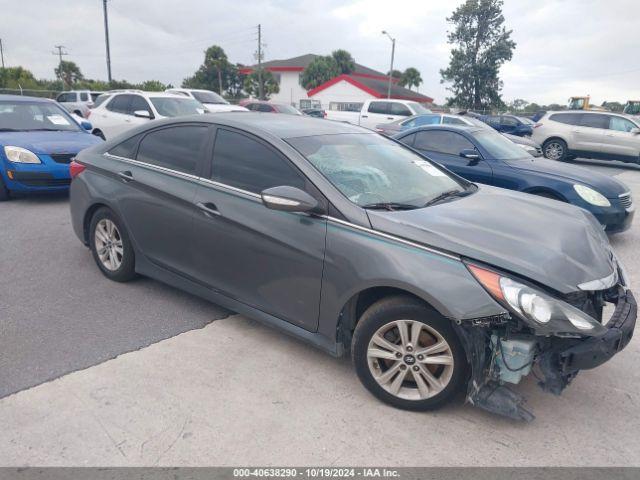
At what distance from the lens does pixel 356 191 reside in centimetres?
323

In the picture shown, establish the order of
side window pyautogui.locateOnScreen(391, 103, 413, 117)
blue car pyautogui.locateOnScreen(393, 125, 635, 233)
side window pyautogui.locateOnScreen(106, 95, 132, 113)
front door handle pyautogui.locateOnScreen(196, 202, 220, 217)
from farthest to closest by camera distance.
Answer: side window pyautogui.locateOnScreen(391, 103, 413, 117), side window pyautogui.locateOnScreen(106, 95, 132, 113), blue car pyautogui.locateOnScreen(393, 125, 635, 233), front door handle pyautogui.locateOnScreen(196, 202, 220, 217)

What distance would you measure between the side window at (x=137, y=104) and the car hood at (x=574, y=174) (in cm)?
819

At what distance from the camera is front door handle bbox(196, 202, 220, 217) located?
3558 millimetres

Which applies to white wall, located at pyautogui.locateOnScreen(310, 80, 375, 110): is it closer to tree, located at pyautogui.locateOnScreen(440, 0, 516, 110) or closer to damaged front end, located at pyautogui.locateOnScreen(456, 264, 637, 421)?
tree, located at pyautogui.locateOnScreen(440, 0, 516, 110)

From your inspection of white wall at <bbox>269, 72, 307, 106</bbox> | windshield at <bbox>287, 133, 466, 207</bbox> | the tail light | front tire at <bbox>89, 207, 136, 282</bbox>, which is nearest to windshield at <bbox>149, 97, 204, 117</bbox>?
the tail light

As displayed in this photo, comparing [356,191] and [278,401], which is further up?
[356,191]

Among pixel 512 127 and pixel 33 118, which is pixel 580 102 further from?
pixel 33 118

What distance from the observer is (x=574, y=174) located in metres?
6.43

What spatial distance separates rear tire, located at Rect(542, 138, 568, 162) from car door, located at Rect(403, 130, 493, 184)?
1028 cm

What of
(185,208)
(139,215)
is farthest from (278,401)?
(139,215)

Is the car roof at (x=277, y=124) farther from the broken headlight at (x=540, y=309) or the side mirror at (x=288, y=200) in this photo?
the broken headlight at (x=540, y=309)

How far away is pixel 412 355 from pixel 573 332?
83cm

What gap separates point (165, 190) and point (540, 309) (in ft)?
9.24

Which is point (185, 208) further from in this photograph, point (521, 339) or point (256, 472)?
point (521, 339)
